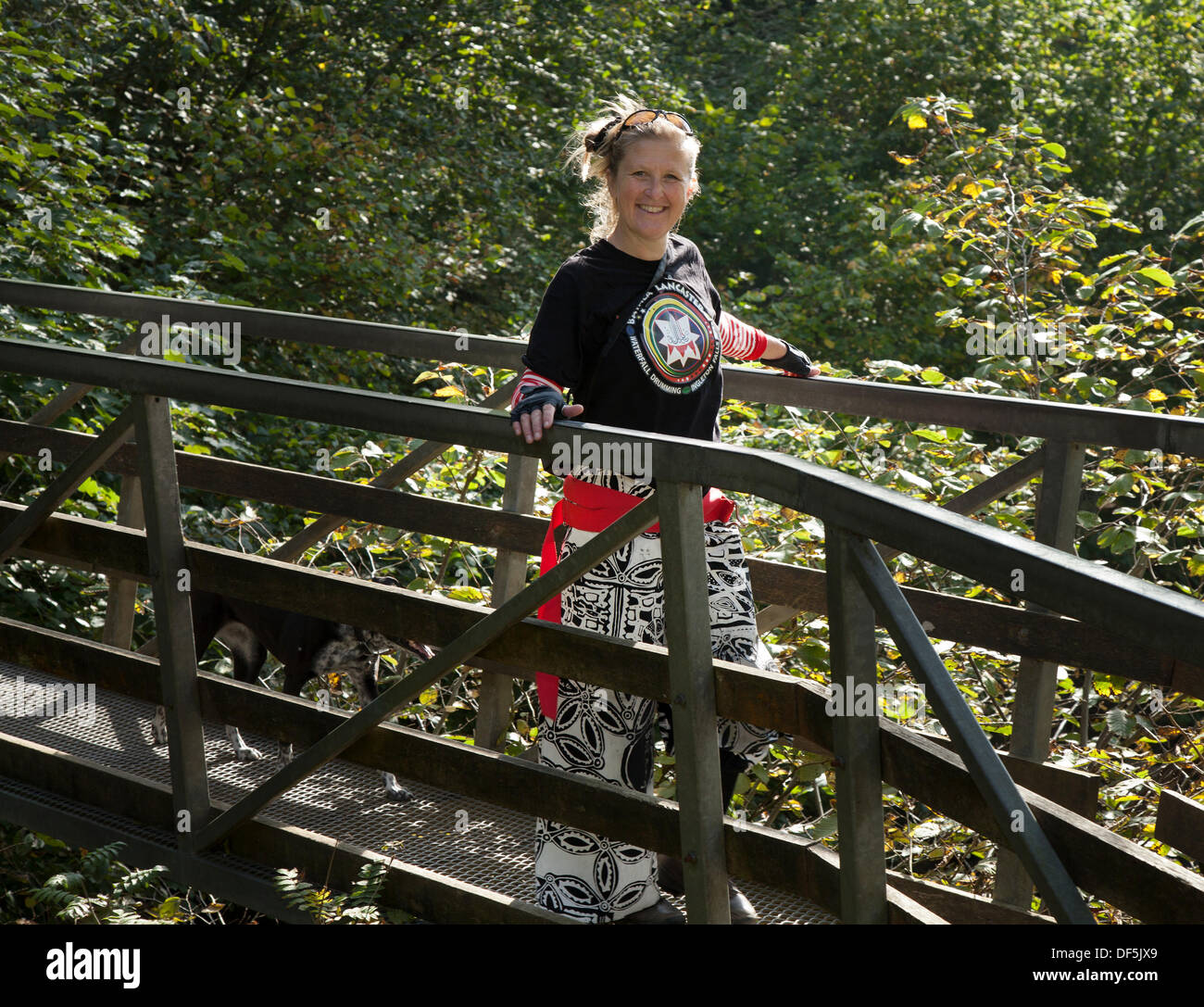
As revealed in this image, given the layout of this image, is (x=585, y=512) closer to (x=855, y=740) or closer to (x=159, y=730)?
(x=855, y=740)

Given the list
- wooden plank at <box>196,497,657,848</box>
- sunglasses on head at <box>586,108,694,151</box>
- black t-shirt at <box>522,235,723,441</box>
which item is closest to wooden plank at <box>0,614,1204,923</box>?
wooden plank at <box>196,497,657,848</box>

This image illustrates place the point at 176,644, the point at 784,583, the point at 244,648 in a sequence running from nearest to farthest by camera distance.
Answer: the point at 176,644 → the point at 784,583 → the point at 244,648

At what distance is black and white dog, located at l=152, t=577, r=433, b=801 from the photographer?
3396 mm

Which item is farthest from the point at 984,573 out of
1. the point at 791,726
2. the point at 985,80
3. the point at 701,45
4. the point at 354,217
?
the point at 701,45

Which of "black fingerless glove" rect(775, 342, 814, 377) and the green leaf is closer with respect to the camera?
"black fingerless glove" rect(775, 342, 814, 377)

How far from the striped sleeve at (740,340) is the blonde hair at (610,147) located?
381mm

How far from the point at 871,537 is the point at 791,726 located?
1.40 feet

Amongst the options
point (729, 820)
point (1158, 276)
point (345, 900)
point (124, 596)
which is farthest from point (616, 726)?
point (1158, 276)

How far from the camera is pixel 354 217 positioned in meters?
10.0

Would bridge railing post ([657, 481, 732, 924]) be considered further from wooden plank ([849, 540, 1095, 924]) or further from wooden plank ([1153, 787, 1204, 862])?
wooden plank ([1153, 787, 1204, 862])

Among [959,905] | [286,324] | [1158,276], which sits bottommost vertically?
[959,905]

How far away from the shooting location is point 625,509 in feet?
7.95

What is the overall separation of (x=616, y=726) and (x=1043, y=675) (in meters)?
1.14
